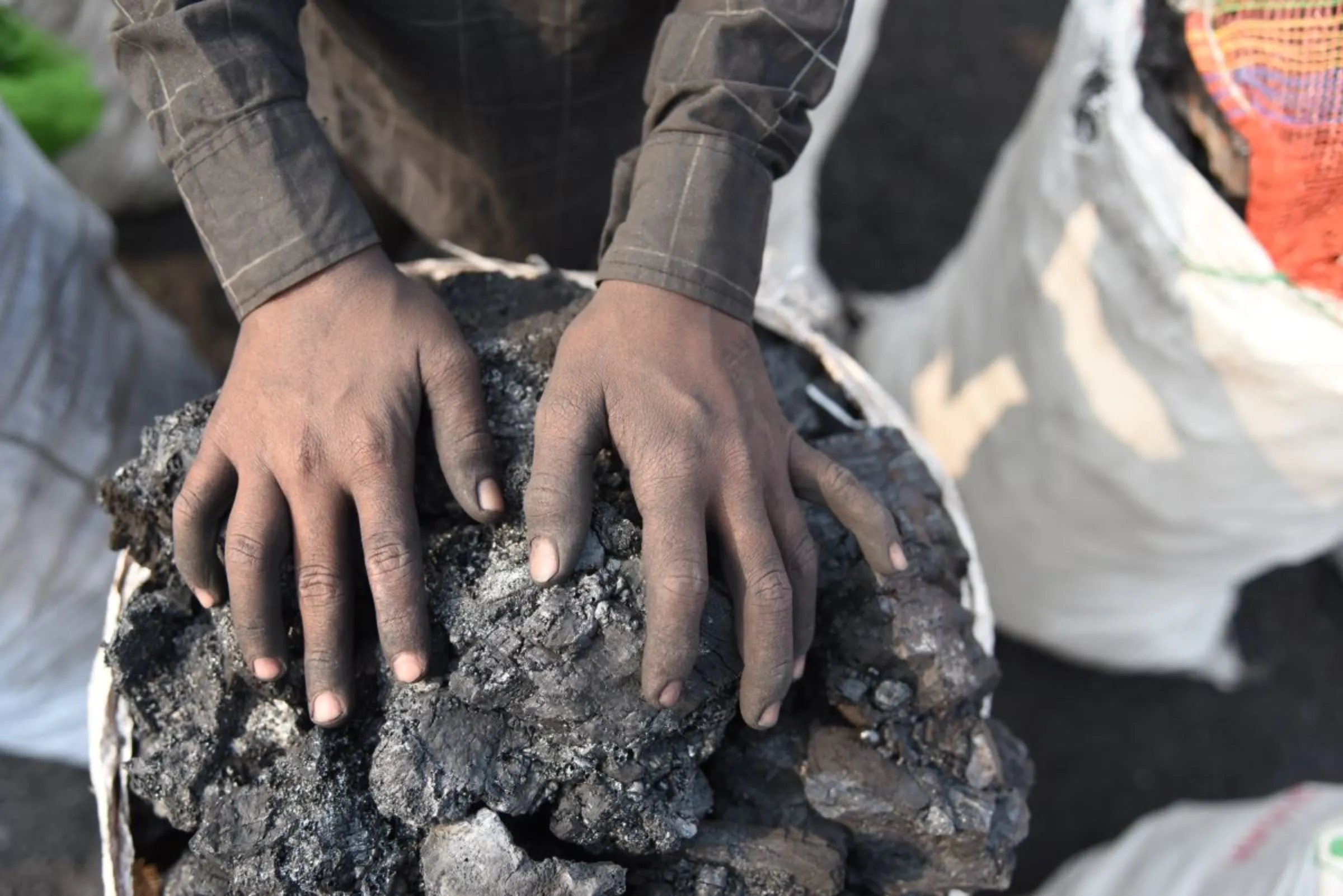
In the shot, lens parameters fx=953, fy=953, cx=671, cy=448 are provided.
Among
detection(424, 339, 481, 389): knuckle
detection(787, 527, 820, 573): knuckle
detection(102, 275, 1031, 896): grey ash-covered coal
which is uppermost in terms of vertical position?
detection(424, 339, 481, 389): knuckle

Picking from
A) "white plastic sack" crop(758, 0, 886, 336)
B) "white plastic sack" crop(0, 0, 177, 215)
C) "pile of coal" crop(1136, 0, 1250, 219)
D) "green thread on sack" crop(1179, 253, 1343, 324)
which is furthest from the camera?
"white plastic sack" crop(0, 0, 177, 215)

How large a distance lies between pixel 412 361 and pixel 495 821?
1.41 feet

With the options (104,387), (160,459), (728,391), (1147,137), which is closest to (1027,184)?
(1147,137)

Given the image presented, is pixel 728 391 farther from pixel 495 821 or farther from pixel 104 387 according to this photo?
pixel 104 387

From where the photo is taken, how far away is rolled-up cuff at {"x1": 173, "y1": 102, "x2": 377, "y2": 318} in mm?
899

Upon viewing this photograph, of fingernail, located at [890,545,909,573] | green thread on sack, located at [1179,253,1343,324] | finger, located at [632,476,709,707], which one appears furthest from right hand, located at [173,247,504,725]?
green thread on sack, located at [1179,253,1343,324]

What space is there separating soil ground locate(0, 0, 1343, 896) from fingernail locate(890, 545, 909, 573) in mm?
1188

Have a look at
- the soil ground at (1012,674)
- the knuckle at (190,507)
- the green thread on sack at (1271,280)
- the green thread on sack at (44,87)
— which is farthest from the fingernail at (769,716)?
the green thread on sack at (44,87)

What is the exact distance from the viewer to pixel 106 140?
78.2 inches

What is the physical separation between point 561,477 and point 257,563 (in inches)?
11.4

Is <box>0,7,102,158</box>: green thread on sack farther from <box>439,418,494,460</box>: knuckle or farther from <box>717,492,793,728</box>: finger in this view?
<box>717,492,793,728</box>: finger

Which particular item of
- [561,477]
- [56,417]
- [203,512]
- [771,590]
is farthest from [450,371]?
[56,417]

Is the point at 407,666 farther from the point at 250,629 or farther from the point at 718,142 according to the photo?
the point at 718,142

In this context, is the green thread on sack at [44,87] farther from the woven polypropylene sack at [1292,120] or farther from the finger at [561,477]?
the woven polypropylene sack at [1292,120]
